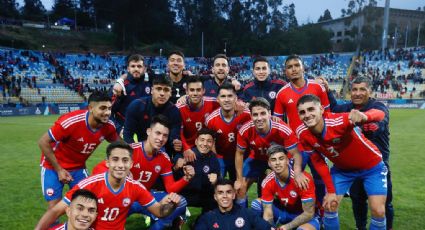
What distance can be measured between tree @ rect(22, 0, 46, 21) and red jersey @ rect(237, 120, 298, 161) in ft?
262

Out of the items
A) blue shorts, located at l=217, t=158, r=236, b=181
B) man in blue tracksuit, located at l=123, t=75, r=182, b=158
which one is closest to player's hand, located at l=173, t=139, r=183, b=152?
man in blue tracksuit, located at l=123, t=75, r=182, b=158

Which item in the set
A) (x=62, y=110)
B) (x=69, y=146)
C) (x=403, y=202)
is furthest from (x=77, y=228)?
(x=62, y=110)

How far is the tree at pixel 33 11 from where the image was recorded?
73375mm

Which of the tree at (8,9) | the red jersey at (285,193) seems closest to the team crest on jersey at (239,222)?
the red jersey at (285,193)

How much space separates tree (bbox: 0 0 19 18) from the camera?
67.6 m

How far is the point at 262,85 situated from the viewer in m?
6.65

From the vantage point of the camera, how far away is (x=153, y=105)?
585cm

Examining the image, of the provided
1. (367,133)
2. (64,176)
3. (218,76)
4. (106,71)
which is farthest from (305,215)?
(106,71)

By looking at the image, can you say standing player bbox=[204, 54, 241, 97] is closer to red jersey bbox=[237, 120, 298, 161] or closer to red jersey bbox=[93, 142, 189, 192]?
red jersey bbox=[237, 120, 298, 161]

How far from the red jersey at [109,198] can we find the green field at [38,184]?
154 cm

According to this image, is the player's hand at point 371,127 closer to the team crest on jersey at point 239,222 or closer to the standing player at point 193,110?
the team crest on jersey at point 239,222

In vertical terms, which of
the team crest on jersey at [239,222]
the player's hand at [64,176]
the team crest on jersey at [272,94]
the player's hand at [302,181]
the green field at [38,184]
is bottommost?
the green field at [38,184]

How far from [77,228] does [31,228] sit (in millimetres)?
2458

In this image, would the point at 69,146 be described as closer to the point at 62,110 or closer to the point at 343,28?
the point at 62,110
